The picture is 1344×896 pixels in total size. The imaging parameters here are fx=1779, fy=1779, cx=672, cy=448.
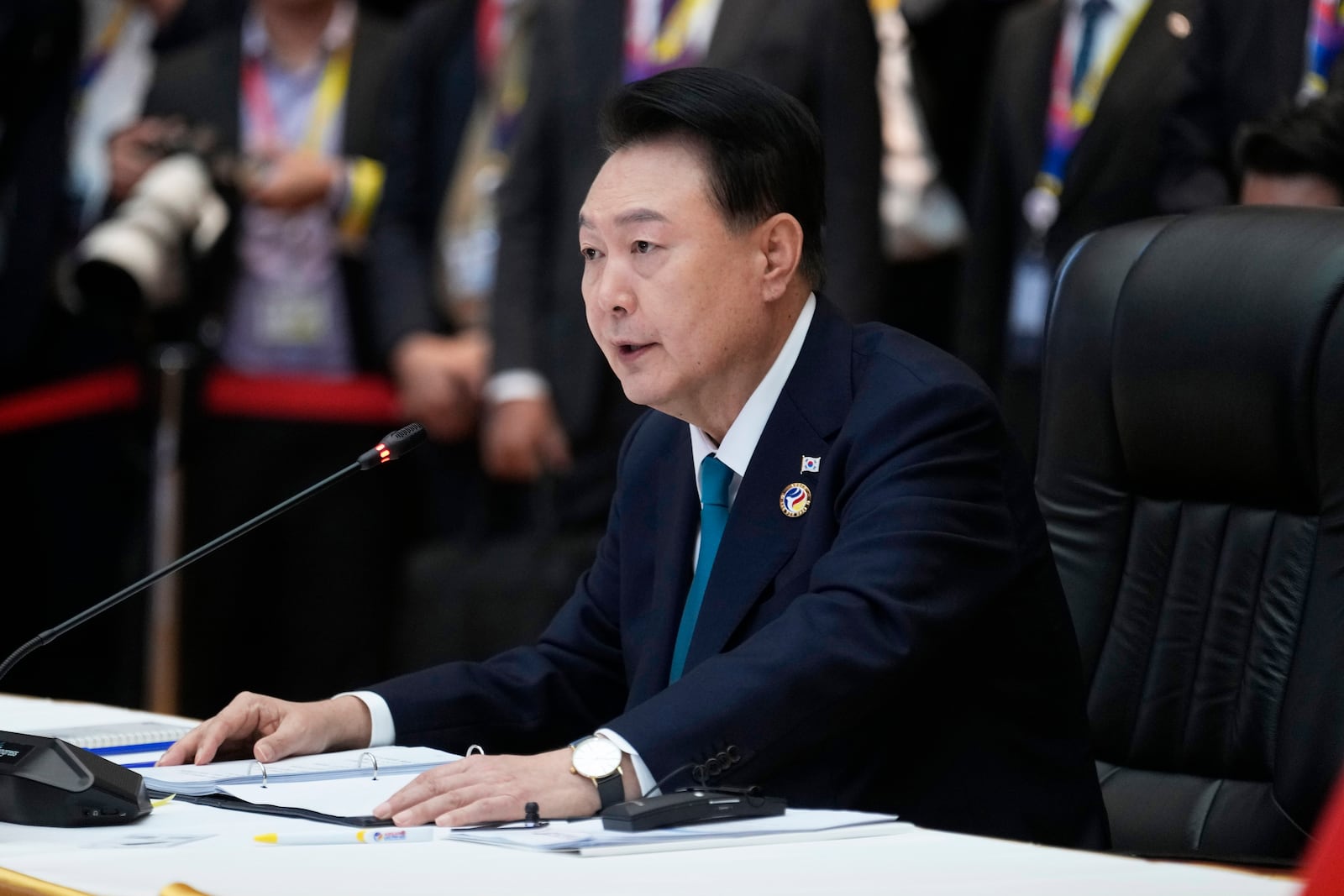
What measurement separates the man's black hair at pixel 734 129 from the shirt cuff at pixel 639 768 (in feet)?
1.98

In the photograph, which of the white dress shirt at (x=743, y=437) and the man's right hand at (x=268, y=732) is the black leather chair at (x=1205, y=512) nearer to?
the white dress shirt at (x=743, y=437)

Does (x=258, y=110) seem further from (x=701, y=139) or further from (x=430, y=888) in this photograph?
(x=430, y=888)

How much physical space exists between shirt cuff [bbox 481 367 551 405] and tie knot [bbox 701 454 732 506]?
176 cm

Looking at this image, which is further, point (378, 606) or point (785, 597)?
point (378, 606)

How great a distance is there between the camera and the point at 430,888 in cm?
124

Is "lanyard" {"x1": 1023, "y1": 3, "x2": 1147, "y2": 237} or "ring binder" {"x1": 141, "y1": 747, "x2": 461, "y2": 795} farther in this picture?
"lanyard" {"x1": 1023, "y1": 3, "x2": 1147, "y2": 237}

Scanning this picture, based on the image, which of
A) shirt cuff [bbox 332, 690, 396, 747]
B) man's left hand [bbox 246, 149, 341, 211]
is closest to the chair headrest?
shirt cuff [bbox 332, 690, 396, 747]

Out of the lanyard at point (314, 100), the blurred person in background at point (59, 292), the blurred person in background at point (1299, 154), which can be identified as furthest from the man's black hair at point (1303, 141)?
the blurred person in background at point (59, 292)

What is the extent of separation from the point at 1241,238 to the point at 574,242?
6.07ft

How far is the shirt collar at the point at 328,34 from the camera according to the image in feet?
13.8

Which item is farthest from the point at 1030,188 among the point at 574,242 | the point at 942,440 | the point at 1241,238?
the point at 942,440

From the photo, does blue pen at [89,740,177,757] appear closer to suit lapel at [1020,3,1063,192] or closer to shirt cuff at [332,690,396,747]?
shirt cuff at [332,690,396,747]

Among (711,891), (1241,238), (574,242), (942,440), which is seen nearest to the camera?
(711,891)

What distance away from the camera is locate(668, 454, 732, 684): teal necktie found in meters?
1.92
